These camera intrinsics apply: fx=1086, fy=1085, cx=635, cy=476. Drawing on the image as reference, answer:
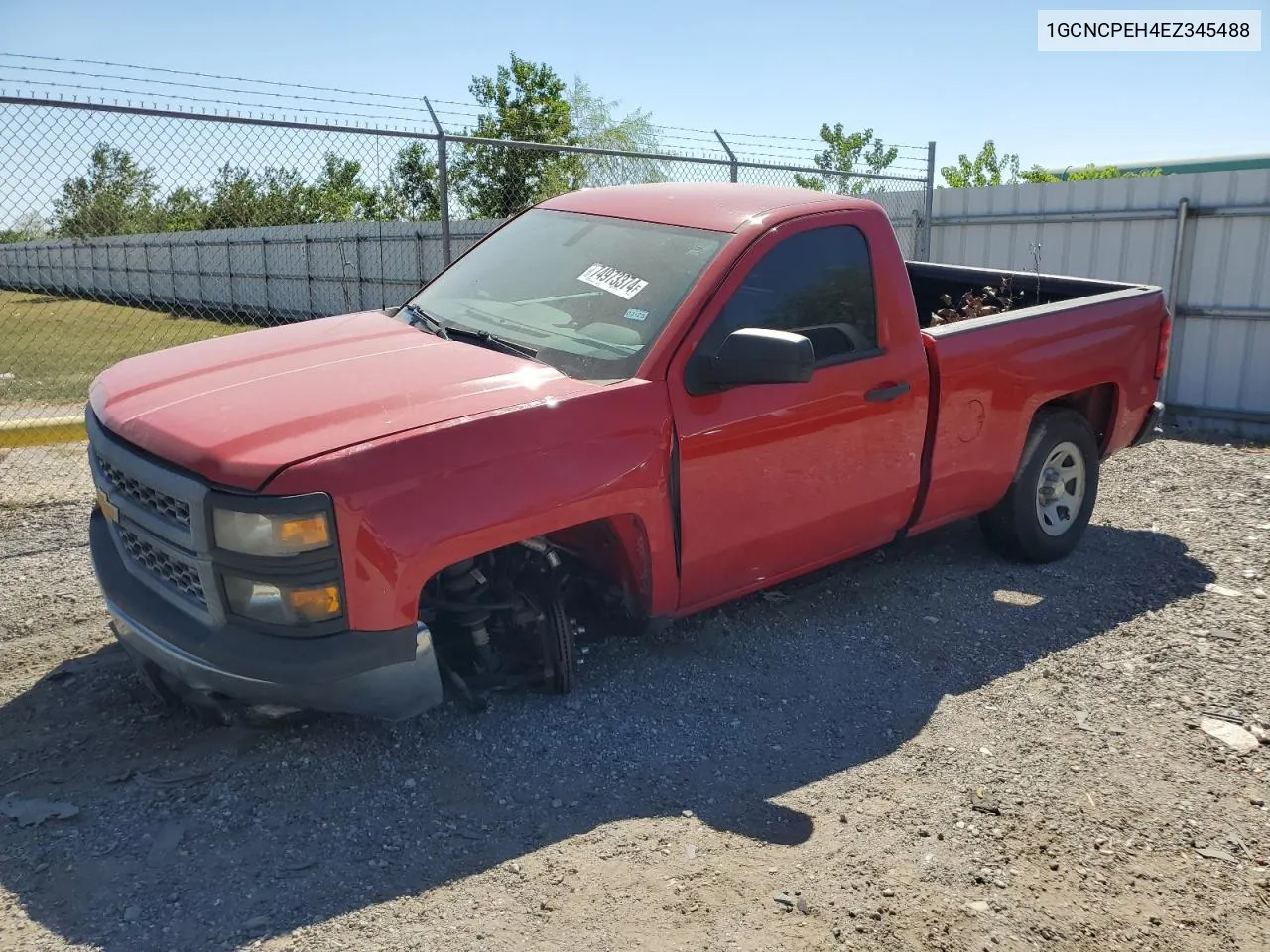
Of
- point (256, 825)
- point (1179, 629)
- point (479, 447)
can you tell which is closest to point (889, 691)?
point (1179, 629)

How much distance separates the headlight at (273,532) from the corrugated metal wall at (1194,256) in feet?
31.8

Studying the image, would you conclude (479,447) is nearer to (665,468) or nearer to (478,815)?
(665,468)

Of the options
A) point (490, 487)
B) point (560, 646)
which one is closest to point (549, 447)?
point (490, 487)

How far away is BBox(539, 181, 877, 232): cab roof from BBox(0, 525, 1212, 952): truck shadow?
1.75 meters

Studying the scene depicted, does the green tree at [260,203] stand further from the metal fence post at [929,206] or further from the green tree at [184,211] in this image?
the metal fence post at [929,206]

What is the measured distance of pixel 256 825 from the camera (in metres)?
3.26

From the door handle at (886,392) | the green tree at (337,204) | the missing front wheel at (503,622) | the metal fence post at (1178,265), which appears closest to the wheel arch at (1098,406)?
the door handle at (886,392)

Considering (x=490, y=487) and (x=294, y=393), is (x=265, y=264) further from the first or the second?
(x=490, y=487)

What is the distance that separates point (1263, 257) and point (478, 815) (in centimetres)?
970

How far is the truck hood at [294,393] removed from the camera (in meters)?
3.20

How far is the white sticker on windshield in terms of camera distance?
13.7 feet

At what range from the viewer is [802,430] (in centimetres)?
431

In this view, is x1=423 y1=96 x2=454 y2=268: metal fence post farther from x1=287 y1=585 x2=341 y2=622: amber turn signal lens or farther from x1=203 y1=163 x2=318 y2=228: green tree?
x1=203 y1=163 x2=318 y2=228: green tree

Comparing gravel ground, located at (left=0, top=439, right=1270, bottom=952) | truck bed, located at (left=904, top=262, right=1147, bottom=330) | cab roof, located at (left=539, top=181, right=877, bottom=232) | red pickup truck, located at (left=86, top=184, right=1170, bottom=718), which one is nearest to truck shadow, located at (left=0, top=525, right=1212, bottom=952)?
gravel ground, located at (left=0, top=439, right=1270, bottom=952)
